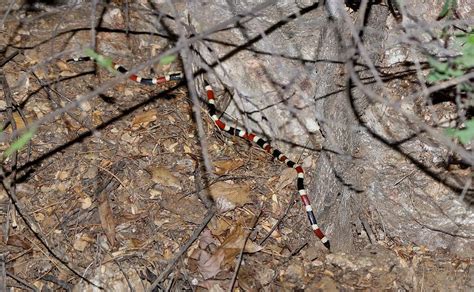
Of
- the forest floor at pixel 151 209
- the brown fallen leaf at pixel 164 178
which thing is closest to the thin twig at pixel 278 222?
the forest floor at pixel 151 209

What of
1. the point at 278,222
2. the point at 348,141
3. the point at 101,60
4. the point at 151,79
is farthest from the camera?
the point at 151,79

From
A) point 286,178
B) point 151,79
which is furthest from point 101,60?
point 151,79

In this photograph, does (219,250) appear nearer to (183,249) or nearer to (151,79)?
(183,249)

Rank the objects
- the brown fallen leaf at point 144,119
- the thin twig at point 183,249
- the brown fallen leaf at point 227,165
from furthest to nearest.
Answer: the brown fallen leaf at point 144,119 → the brown fallen leaf at point 227,165 → the thin twig at point 183,249

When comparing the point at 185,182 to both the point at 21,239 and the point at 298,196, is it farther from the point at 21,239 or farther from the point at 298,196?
the point at 21,239

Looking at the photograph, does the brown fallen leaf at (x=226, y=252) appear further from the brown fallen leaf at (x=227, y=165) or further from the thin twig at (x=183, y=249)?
the brown fallen leaf at (x=227, y=165)

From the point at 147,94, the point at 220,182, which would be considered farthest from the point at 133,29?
the point at 220,182
